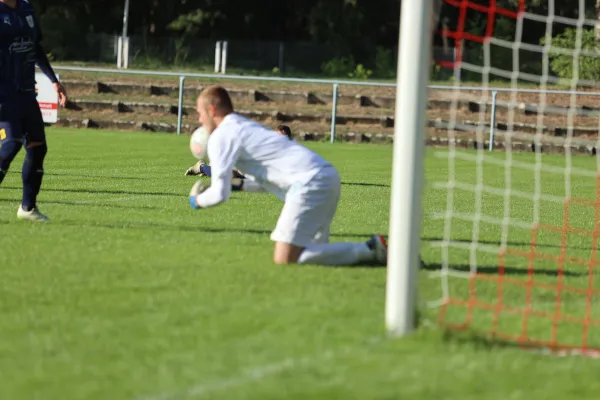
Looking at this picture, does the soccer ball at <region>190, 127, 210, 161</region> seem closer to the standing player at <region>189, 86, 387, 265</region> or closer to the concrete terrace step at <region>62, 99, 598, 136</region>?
the standing player at <region>189, 86, 387, 265</region>

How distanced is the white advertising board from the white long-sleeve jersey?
16115mm

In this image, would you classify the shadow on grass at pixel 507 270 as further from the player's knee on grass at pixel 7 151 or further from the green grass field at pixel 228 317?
the player's knee on grass at pixel 7 151

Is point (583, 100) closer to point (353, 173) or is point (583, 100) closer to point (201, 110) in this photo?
point (353, 173)

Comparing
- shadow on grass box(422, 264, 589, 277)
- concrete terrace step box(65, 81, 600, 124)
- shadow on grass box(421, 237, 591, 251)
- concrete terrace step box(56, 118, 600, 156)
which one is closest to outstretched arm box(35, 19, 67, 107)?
shadow on grass box(421, 237, 591, 251)

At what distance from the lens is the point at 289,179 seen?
862 cm

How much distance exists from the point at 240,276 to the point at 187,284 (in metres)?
0.49

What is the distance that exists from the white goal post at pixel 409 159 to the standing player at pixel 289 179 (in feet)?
7.60

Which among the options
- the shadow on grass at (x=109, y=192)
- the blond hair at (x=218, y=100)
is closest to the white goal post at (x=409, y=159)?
the blond hair at (x=218, y=100)

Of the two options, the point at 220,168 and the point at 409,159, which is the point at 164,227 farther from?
the point at 409,159

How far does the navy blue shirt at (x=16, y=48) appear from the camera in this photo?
1056 cm

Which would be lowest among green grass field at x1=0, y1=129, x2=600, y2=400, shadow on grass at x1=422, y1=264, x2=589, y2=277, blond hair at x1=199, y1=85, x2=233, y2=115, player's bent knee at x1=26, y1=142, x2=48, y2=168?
green grass field at x1=0, y1=129, x2=600, y2=400

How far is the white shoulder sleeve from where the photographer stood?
26.8ft

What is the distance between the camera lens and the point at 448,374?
5.48 meters

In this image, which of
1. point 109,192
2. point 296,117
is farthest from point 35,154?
point 296,117
